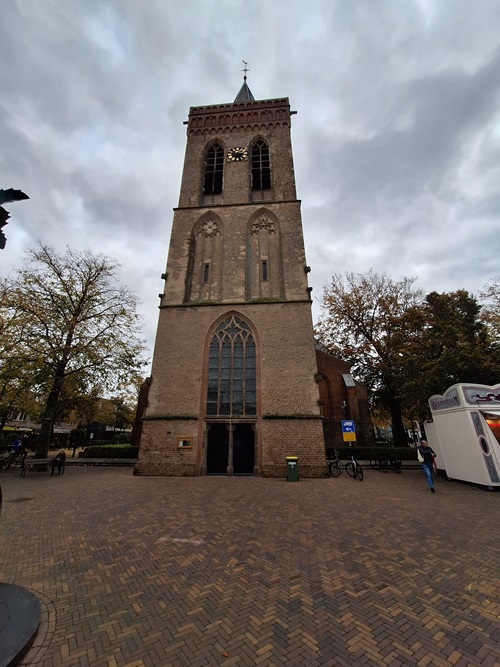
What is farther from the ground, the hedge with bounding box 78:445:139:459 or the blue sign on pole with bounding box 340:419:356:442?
the blue sign on pole with bounding box 340:419:356:442

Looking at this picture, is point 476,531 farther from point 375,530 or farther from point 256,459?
point 256,459

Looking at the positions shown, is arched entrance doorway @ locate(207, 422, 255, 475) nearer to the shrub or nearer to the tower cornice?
the shrub

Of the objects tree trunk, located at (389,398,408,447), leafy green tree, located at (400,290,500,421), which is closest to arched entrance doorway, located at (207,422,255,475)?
leafy green tree, located at (400,290,500,421)

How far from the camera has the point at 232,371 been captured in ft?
48.2

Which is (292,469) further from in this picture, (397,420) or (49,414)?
Answer: (397,420)

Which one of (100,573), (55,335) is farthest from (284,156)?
(100,573)

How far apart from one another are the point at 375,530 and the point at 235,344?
10.5m

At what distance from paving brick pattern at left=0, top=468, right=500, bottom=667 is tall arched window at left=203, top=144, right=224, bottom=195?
1905 centimetres

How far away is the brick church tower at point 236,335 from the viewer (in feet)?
43.0

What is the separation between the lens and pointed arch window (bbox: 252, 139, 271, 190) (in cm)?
1962

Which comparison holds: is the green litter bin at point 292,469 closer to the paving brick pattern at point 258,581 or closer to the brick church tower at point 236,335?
the brick church tower at point 236,335

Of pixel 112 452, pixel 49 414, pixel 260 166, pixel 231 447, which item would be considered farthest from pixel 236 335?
pixel 112 452

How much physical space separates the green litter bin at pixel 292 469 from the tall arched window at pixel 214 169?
57.0 feet

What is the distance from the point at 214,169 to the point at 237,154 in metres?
1.98
